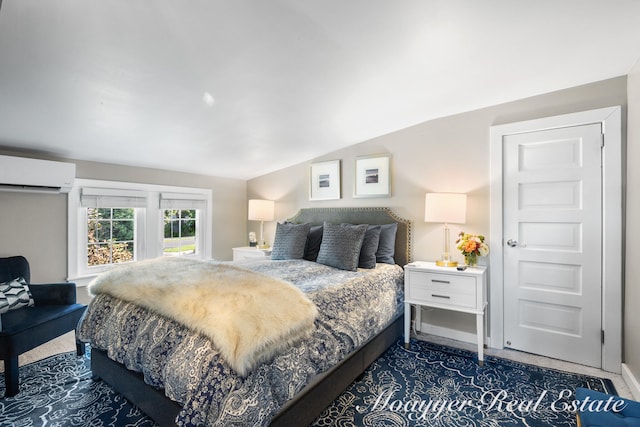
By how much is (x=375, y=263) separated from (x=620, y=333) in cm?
196

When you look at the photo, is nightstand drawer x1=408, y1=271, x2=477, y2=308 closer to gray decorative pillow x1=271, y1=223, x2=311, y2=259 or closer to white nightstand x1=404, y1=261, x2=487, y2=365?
white nightstand x1=404, y1=261, x2=487, y2=365

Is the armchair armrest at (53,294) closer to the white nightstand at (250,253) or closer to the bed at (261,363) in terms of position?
the bed at (261,363)

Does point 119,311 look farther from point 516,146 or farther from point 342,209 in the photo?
point 516,146

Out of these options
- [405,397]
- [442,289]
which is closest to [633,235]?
[442,289]

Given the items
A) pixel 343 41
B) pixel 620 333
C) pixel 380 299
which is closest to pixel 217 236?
pixel 380 299

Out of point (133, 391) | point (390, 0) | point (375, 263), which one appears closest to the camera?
point (390, 0)

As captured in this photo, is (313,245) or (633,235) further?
(313,245)

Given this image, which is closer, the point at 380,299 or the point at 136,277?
the point at 136,277

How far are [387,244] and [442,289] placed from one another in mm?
745

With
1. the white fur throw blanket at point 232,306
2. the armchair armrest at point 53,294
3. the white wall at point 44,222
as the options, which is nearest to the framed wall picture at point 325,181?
the white wall at point 44,222

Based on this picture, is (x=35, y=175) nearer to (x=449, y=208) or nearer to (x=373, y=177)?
(x=373, y=177)

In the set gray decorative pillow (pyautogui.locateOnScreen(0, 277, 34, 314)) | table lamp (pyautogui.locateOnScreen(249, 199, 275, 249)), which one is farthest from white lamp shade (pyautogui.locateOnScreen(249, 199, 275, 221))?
gray decorative pillow (pyautogui.locateOnScreen(0, 277, 34, 314))

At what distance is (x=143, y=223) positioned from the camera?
3.97 m

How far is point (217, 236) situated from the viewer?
15.5 ft
